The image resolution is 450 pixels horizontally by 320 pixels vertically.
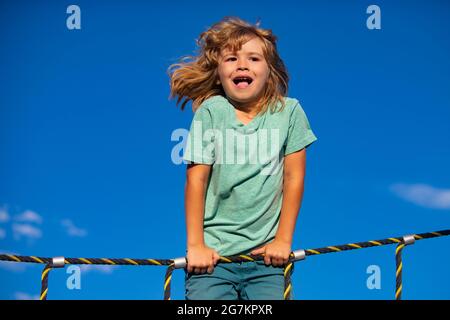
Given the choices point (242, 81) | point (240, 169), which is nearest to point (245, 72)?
point (242, 81)

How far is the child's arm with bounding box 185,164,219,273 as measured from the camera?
158 inches

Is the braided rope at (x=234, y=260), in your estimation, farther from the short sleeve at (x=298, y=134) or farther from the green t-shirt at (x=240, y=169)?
the short sleeve at (x=298, y=134)

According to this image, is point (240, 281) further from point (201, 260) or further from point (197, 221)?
point (197, 221)

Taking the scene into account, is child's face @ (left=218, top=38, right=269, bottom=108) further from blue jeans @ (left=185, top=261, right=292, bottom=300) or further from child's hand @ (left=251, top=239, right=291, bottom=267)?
blue jeans @ (left=185, top=261, right=292, bottom=300)

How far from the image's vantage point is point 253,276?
4.07m

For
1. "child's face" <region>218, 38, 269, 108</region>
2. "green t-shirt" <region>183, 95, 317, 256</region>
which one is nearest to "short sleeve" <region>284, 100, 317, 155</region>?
"green t-shirt" <region>183, 95, 317, 256</region>

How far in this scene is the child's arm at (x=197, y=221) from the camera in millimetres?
4016

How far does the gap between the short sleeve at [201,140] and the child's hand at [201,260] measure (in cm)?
55

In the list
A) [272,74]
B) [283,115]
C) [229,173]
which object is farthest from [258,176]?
[272,74]

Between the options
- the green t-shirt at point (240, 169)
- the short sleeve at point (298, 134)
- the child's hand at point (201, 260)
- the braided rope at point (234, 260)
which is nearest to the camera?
the braided rope at point (234, 260)

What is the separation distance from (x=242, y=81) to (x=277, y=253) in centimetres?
112

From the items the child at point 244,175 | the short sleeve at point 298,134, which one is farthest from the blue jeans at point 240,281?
the short sleeve at point 298,134

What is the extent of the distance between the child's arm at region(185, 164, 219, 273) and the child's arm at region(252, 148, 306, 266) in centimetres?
30

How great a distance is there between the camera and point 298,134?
4367 millimetres
